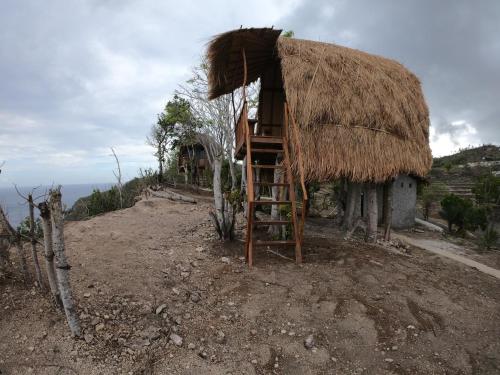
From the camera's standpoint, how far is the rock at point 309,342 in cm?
404

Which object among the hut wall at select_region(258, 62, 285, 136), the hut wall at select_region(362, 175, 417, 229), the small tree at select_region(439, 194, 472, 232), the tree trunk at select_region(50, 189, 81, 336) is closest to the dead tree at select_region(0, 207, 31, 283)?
the tree trunk at select_region(50, 189, 81, 336)

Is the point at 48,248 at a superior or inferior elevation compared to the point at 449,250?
superior

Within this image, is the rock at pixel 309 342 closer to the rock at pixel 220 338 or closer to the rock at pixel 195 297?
the rock at pixel 220 338

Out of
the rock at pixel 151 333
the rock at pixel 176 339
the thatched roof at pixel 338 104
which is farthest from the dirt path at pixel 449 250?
the rock at pixel 151 333

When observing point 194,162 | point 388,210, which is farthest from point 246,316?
point 194,162

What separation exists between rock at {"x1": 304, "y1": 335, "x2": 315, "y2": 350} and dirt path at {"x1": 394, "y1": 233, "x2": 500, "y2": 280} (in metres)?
5.04

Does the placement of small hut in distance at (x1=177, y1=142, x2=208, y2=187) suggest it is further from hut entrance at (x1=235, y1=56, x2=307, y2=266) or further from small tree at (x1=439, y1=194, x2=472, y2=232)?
small tree at (x1=439, y1=194, x2=472, y2=232)

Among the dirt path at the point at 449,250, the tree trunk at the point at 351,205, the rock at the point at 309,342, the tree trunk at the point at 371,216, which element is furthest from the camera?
the tree trunk at the point at 351,205

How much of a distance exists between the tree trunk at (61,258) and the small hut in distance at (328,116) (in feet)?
9.65

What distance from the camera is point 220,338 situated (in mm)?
4102

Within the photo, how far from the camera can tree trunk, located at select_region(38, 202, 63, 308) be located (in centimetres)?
364

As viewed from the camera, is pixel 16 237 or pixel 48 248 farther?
pixel 16 237

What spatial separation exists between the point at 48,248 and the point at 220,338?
224 centimetres

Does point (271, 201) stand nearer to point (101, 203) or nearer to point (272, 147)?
point (272, 147)
